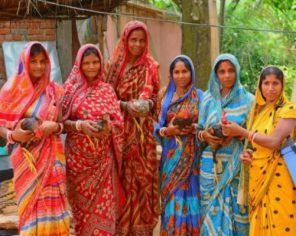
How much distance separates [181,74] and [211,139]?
60 centimetres

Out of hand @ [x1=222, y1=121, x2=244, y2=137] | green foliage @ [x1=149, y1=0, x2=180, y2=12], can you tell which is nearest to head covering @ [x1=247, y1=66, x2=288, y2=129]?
hand @ [x1=222, y1=121, x2=244, y2=137]

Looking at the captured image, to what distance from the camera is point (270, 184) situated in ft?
12.8

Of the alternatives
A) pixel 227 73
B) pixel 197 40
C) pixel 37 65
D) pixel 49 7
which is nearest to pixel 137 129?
pixel 227 73

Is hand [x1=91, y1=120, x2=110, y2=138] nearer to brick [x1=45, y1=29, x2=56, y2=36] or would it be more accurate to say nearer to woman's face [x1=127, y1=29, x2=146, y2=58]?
woman's face [x1=127, y1=29, x2=146, y2=58]

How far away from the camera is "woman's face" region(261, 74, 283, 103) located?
387 centimetres

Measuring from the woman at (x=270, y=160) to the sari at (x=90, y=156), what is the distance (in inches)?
37.2

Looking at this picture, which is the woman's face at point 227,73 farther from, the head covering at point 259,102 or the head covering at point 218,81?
the head covering at point 259,102

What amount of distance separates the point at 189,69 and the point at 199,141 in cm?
56

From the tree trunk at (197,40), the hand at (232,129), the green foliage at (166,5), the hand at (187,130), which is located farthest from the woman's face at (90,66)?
the green foliage at (166,5)

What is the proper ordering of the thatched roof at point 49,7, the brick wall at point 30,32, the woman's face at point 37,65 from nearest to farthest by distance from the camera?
1. the woman's face at point 37,65
2. the thatched roof at point 49,7
3. the brick wall at point 30,32

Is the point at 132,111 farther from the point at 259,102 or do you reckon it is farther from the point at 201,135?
the point at 259,102

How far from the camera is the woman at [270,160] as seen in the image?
3.83 m

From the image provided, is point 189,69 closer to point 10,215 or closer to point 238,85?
point 238,85

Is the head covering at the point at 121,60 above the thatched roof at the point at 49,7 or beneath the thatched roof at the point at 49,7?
beneath
